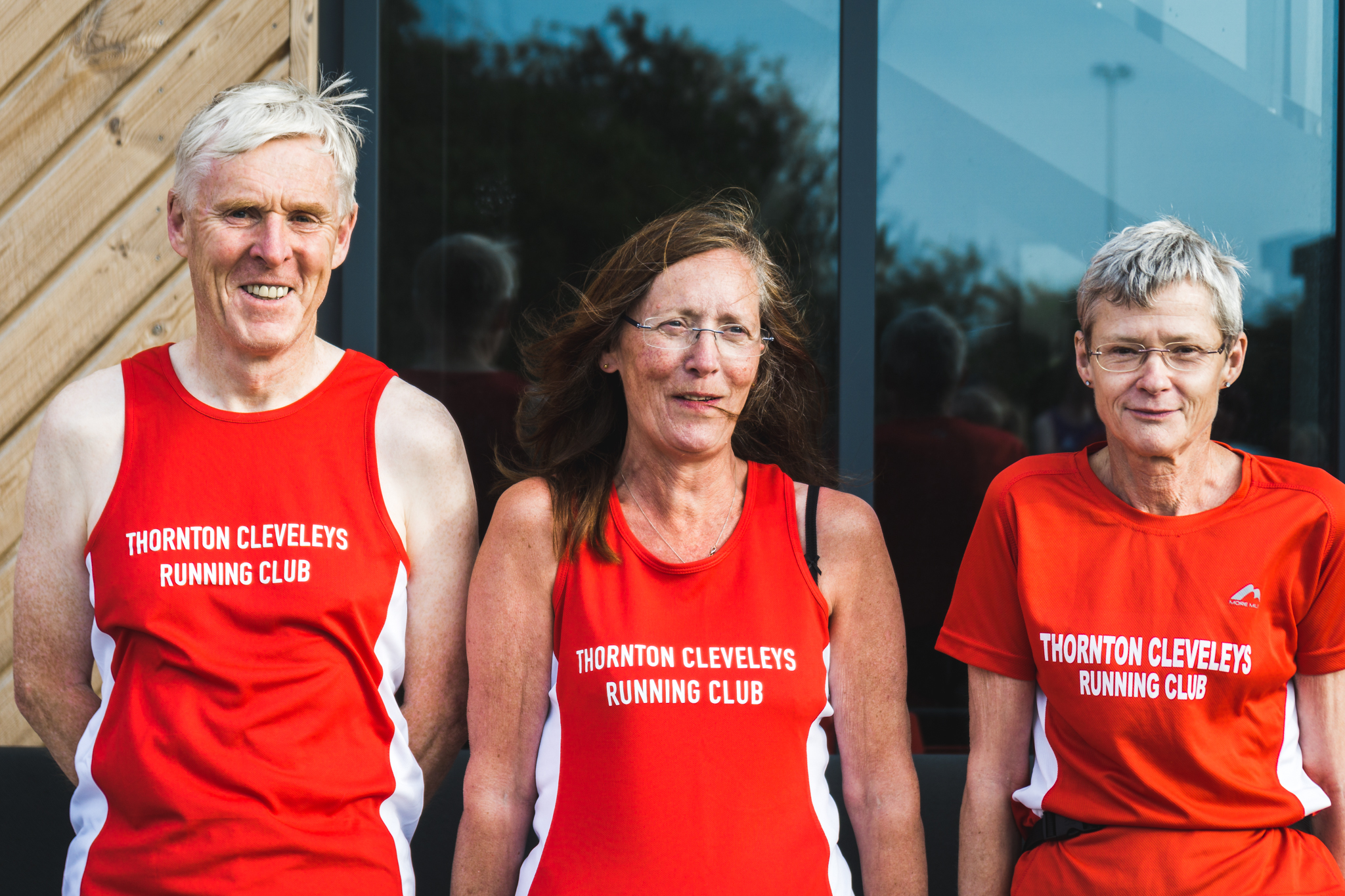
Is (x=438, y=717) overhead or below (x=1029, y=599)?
below

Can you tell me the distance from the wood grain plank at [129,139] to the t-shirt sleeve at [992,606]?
6.59 feet

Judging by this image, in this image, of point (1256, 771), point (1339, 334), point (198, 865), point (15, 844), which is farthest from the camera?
point (1339, 334)

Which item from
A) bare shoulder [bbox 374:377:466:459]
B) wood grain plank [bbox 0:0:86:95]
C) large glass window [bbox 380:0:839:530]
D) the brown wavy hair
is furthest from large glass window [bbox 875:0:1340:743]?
wood grain plank [bbox 0:0:86:95]

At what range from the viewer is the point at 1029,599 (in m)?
1.96

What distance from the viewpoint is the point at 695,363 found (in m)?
1.87

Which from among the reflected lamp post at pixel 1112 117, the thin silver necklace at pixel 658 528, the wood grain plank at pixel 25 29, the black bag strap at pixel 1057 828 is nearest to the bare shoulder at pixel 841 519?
the thin silver necklace at pixel 658 528

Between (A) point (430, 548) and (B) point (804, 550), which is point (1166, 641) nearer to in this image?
(B) point (804, 550)

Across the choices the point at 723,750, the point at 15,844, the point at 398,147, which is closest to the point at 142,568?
the point at 723,750

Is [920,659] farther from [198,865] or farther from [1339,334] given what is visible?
[198,865]

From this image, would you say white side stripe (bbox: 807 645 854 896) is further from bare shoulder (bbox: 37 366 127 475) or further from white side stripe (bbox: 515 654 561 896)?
bare shoulder (bbox: 37 366 127 475)

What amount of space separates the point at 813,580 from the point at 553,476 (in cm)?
51

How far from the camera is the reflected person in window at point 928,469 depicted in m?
3.14

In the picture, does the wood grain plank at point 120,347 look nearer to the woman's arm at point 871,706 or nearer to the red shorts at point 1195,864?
the woman's arm at point 871,706

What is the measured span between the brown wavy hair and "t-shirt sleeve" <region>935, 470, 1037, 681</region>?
35 cm
